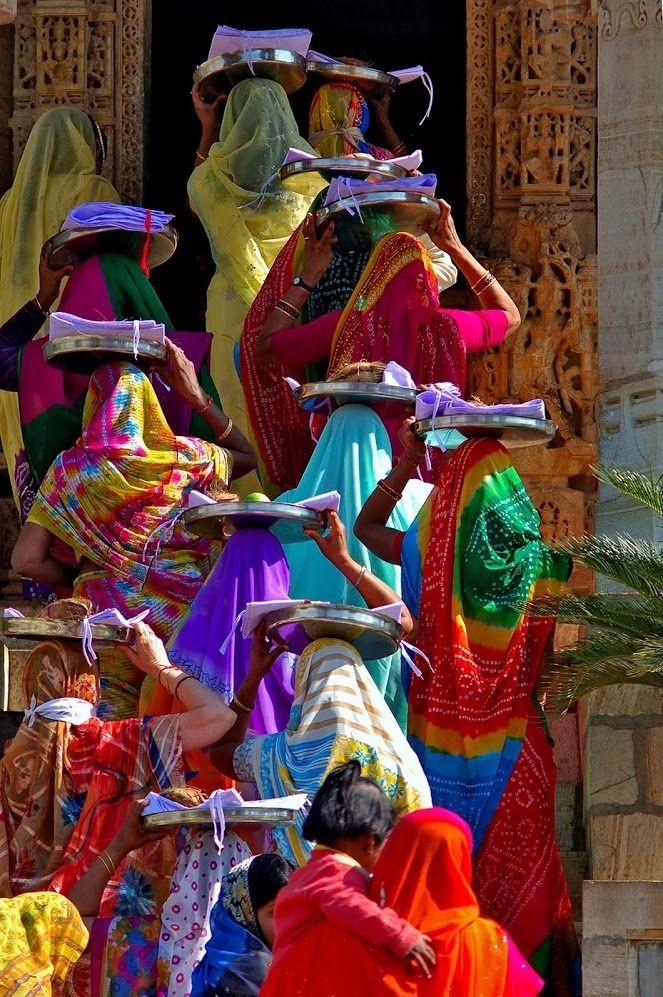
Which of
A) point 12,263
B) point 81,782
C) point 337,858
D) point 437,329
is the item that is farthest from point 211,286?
point 337,858

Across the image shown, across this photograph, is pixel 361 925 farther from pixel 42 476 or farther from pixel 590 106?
pixel 590 106

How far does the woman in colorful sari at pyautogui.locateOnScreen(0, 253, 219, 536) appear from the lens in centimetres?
1062

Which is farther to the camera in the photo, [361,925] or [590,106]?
[590,106]

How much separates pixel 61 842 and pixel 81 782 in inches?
7.2

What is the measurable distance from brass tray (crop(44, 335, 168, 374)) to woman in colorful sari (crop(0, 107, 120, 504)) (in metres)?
2.35

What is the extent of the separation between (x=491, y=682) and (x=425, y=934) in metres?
2.51

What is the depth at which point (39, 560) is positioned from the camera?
32.4 feet

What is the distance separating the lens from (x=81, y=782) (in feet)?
27.1

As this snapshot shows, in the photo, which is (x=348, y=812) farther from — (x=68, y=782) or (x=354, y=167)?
(x=354, y=167)

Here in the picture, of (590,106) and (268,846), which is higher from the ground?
(590,106)

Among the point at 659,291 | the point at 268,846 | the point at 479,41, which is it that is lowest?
the point at 268,846

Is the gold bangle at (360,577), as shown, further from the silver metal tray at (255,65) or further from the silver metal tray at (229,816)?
the silver metal tray at (255,65)

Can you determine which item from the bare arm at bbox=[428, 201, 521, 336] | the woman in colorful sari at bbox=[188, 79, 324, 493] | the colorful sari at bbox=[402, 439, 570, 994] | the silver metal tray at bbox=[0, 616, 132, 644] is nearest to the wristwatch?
the bare arm at bbox=[428, 201, 521, 336]

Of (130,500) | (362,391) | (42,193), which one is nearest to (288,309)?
(362,391)
